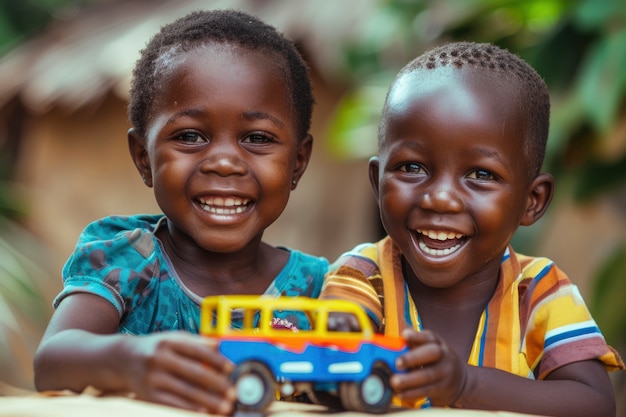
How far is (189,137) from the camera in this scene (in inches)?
123

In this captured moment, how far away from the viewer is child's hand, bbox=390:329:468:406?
229 cm

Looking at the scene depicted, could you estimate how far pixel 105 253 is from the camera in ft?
9.87

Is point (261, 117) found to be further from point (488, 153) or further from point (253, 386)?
point (253, 386)

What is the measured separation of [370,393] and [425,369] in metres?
0.15

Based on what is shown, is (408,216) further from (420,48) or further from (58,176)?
(58,176)

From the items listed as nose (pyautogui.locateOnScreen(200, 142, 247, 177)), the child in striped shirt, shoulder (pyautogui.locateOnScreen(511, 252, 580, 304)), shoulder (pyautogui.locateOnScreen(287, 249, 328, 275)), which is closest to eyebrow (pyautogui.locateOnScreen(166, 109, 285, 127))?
nose (pyautogui.locateOnScreen(200, 142, 247, 177))

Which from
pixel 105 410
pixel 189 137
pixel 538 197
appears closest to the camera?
pixel 105 410

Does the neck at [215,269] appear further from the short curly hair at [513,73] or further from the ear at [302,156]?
the short curly hair at [513,73]

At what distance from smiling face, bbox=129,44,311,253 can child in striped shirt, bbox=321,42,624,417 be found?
0.34 meters

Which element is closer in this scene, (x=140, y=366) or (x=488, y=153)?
(x=140, y=366)

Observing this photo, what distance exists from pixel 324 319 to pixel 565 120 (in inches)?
164

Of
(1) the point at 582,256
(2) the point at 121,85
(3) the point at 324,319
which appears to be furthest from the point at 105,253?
(2) the point at 121,85

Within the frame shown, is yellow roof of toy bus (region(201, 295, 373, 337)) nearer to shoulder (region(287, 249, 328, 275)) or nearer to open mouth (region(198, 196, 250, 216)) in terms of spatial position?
open mouth (region(198, 196, 250, 216))

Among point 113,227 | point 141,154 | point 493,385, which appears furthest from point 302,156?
point 493,385
